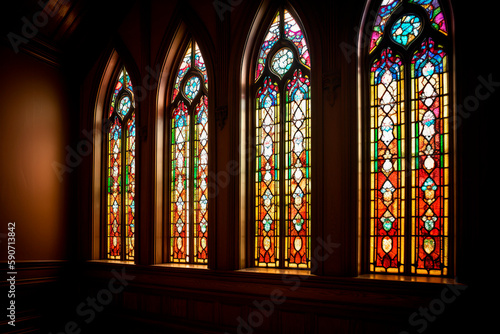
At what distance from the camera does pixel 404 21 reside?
432 centimetres

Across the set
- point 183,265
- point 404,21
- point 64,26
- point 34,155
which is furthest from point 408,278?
point 64,26

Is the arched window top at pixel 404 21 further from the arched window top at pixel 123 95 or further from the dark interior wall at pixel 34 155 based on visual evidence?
the dark interior wall at pixel 34 155

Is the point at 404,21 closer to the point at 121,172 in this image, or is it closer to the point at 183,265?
the point at 183,265

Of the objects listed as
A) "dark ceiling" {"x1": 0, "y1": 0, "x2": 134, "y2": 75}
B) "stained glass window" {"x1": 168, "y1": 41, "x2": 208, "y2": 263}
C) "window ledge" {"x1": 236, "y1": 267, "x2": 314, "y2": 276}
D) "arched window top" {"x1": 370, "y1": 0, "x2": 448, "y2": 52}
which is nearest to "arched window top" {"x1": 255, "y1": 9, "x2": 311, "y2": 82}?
"arched window top" {"x1": 370, "y1": 0, "x2": 448, "y2": 52}

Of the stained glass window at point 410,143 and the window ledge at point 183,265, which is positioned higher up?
the stained glass window at point 410,143

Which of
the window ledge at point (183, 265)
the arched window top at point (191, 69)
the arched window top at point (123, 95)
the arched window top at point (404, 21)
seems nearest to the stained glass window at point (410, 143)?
the arched window top at point (404, 21)

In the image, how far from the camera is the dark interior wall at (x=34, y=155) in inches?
226

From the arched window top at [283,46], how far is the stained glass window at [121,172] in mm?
2350

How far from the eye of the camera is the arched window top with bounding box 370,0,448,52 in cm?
414

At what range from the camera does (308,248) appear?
4629 mm

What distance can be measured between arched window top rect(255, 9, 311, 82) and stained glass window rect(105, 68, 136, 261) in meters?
2.35

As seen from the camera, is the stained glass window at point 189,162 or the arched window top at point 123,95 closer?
the stained glass window at point 189,162

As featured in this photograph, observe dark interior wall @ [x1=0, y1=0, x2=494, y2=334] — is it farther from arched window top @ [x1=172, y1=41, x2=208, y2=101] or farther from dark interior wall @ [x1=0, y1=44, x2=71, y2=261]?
arched window top @ [x1=172, y1=41, x2=208, y2=101]

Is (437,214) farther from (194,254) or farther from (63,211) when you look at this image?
(63,211)
